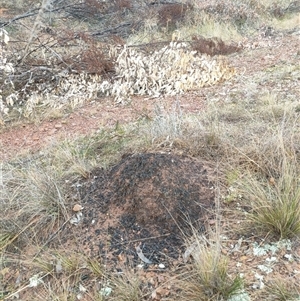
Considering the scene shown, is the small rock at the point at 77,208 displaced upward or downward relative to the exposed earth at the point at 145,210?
downward

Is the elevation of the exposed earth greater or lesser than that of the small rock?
greater

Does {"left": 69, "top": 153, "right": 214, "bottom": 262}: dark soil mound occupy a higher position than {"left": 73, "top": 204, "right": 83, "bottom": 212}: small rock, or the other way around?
{"left": 69, "top": 153, "right": 214, "bottom": 262}: dark soil mound

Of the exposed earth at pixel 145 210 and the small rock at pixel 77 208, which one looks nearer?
the exposed earth at pixel 145 210

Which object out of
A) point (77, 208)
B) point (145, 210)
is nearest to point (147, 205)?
point (145, 210)

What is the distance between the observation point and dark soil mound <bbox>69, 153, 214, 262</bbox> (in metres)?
2.45

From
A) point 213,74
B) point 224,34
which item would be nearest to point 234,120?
point 213,74

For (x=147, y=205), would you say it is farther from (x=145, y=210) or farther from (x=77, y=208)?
(x=77, y=208)

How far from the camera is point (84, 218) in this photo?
8.91 ft

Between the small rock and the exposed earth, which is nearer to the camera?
the exposed earth

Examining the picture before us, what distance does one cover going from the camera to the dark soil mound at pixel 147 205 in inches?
96.4

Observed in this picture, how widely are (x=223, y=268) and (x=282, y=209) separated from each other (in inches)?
20.5

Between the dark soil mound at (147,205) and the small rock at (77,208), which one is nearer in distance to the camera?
the dark soil mound at (147,205)

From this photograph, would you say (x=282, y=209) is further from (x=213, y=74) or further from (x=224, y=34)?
(x=224, y=34)

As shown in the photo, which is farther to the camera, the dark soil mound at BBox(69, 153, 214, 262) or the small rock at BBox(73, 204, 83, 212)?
the small rock at BBox(73, 204, 83, 212)
